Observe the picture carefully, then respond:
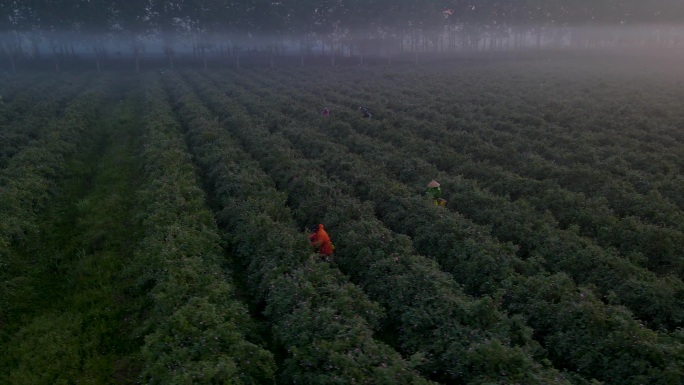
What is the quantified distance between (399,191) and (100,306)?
8.73 m

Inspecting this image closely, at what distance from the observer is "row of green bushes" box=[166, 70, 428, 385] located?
732 centimetres

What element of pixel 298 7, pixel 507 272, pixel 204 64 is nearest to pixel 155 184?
pixel 507 272

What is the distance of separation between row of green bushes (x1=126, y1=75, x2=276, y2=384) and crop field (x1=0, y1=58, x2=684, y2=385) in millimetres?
42

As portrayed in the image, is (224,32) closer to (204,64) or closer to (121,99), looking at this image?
(204,64)

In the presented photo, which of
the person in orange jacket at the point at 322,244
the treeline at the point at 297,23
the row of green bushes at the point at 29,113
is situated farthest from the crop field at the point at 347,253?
the treeline at the point at 297,23

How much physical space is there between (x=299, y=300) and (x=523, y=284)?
15.0 ft

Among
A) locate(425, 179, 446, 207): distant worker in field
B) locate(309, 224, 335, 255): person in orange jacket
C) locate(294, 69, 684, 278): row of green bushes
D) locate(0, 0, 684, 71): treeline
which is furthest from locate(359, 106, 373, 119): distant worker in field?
locate(0, 0, 684, 71): treeline

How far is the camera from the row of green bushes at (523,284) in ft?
25.0

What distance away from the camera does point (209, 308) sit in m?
8.66

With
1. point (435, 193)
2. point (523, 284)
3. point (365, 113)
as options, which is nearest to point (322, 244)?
point (435, 193)

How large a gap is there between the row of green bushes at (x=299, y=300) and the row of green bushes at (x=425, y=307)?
0.61 metres

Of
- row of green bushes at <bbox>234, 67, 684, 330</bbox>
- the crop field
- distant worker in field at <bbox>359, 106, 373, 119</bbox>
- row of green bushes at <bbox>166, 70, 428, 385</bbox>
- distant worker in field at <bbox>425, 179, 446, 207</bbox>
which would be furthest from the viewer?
distant worker in field at <bbox>359, 106, 373, 119</bbox>

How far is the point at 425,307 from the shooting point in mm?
9008

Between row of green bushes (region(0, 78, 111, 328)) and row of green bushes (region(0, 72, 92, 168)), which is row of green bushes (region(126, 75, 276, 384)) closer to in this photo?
row of green bushes (region(0, 78, 111, 328))
